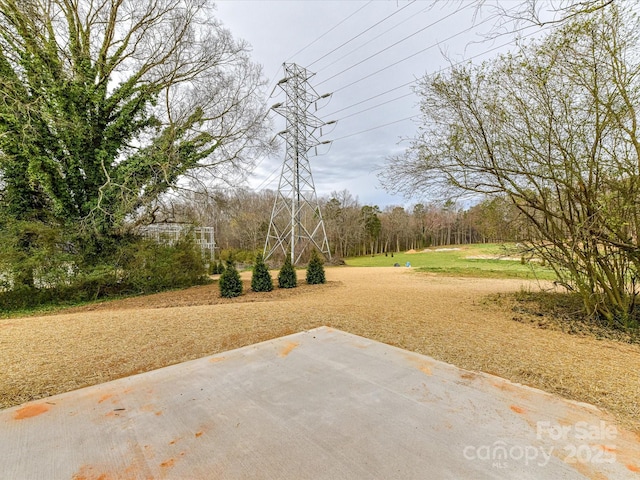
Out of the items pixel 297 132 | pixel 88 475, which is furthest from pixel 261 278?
pixel 297 132

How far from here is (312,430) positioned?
66.6 inches

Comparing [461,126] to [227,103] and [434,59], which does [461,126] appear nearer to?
[434,59]

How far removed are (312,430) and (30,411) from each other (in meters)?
1.94

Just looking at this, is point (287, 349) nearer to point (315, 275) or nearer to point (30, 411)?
point (30, 411)

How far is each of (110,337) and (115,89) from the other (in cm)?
805

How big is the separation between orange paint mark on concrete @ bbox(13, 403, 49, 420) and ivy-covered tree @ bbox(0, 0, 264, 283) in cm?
662

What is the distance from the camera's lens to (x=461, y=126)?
14.7ft

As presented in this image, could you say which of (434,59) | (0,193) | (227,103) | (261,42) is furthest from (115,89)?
(434,59)

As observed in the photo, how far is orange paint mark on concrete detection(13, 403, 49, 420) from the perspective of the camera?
1851 millimetres

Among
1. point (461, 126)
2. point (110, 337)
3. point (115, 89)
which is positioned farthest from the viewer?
point (115, 89)

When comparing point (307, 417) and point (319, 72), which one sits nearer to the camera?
point (307, 417)

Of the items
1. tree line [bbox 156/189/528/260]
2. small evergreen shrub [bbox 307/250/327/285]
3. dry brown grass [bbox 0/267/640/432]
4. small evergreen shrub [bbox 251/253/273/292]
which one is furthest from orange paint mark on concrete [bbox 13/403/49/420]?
small evergreen shrub [bbox 307/250/327/285]

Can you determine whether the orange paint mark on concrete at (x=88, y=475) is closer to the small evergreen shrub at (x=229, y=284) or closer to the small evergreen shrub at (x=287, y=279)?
the small evergreen shrub at (x=229, y=284)

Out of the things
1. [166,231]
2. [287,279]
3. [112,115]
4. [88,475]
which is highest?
[112,115]
